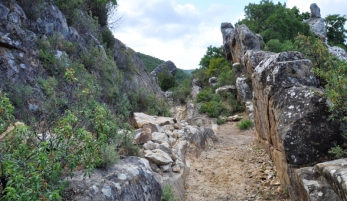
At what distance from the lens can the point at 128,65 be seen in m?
11.0

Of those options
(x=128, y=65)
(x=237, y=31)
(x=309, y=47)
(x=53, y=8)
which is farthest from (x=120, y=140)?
(x=237, y=31)

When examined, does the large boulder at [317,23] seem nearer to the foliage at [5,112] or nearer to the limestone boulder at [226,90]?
the limestone boulder at [226,90]

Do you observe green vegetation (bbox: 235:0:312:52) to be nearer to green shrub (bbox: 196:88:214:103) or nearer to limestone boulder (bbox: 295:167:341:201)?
green shrub (bbox: 196:88:214:103)

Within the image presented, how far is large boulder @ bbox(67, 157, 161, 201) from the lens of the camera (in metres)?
2.74

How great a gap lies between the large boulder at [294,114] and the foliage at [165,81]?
67.6 feet

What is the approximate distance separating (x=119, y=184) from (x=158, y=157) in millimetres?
1654

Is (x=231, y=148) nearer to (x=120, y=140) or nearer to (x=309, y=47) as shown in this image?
(x=309, y=47)

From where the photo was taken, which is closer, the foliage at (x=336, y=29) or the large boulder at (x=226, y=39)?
the large boulder at (x=226, y=39)

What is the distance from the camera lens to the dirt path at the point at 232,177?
15.1 ft

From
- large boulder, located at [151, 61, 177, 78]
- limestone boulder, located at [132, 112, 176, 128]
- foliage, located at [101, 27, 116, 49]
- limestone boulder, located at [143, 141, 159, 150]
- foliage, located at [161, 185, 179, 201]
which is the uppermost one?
large boulder, located at [151, 61, 177, 78]

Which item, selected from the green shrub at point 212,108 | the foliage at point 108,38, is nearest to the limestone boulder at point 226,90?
the green shrub at point 212,108

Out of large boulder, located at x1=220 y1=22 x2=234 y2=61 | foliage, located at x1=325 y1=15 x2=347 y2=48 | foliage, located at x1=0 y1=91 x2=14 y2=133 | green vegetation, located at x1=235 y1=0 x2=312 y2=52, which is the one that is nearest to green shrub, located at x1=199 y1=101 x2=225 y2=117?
green vegetation, located at x1=235 y1=0 x2=312 y2=52

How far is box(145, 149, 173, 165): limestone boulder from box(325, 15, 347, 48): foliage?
3046cm

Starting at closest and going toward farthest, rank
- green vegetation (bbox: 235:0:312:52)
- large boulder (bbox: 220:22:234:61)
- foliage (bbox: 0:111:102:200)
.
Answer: foliage (bbox: 0:111:102:200) < green vegetation (bbox: 235:0:312:52) < large boulder (bbox: 220:22:234:61)
